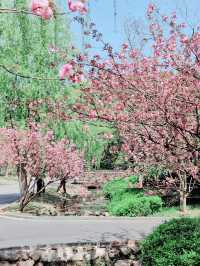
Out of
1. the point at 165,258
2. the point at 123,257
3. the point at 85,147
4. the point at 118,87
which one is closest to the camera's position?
the point at 165,258

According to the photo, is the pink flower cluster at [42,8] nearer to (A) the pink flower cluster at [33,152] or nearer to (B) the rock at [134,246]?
(B) the rock at [134,246]

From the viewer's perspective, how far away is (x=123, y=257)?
11367 millimetres

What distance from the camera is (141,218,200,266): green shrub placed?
827cm


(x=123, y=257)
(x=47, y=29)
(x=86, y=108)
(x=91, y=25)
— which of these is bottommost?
(x=123, y=257)

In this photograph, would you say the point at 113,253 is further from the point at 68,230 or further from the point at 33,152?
the point at 33,152

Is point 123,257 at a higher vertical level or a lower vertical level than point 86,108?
lower

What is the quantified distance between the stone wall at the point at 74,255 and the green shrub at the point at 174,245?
257 centimetres

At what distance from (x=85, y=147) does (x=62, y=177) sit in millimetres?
5622

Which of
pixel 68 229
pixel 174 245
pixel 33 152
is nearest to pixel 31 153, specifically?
pixel 33 152

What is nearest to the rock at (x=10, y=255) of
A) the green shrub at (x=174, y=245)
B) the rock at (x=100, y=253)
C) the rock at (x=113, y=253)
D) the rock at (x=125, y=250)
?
the rock at (x=100, y=253)

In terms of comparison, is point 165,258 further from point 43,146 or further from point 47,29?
point 47,29

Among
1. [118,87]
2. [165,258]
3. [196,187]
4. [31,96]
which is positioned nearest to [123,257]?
[165,258]

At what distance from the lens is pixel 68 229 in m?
16.7

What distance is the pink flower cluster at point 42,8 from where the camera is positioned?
13.1ft
